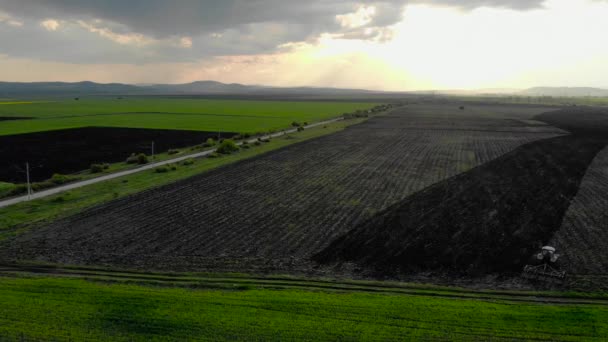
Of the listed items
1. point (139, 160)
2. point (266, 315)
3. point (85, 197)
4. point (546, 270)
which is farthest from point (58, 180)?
point (546, 270)

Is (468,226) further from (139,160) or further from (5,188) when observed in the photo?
(139,160)

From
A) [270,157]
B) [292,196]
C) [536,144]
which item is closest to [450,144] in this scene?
[536,144]

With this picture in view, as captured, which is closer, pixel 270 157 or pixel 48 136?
pixel 270 157

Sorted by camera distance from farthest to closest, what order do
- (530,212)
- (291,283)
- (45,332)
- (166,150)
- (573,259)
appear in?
(166,150) → (530,212) → (573,259) → (291,283) → (45,332)

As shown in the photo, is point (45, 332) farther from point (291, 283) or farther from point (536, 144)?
point (536, 144)

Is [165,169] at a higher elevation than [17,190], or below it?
higher

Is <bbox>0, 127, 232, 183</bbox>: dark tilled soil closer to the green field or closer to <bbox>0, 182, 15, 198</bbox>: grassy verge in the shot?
<bbox>0, 182, 15, 198</bbox>: grassy verge
